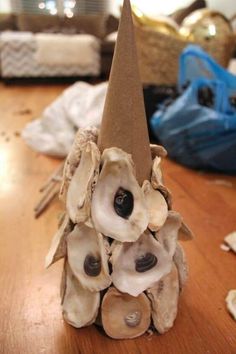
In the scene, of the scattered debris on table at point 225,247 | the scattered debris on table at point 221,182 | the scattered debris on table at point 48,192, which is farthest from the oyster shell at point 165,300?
the scattered debris on table at point 221,182

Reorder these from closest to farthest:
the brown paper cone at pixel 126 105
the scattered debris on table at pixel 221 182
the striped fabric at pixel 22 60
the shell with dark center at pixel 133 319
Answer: the brown paper cone at pixel 126 105 < the shell with dark center at pixel 133 319 < the scattered debris on table at pixel 221 182 < the striped fabric at pixel 22 60

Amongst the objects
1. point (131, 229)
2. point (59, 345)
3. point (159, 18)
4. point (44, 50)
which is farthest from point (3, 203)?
point (44, 50)

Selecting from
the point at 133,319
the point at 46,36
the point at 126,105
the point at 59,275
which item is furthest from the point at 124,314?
the point at 46,36

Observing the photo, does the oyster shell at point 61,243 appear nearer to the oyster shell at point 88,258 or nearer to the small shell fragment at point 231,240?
the oyster shell at point 88,258

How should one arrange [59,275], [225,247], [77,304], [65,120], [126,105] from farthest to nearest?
[65,120] < [225,247] < [59,275] < [77,304] < [126,105]

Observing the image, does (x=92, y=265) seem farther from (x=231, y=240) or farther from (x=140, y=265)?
(x=231, y=240)

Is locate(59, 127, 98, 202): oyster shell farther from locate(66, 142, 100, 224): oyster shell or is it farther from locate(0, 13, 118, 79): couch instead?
locate(0, 13, 118, 79): couch
